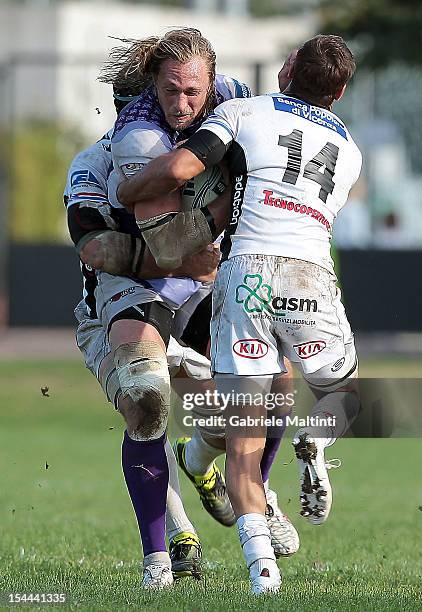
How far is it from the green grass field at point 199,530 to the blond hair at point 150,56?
2.06 meters

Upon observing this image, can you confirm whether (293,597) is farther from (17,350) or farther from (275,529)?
(17,350)

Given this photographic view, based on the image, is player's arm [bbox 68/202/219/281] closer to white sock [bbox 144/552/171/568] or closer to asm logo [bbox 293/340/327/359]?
asm logo [bbox 293/340/327/359]

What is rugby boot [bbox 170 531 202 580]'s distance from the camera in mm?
5613

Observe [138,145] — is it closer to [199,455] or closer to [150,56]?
[150,56]

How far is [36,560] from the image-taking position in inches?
239

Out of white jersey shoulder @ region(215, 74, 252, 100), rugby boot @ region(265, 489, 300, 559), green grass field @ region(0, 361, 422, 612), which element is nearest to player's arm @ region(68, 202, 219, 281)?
white jersey shoulder @ region(215, 74, 252, 100)

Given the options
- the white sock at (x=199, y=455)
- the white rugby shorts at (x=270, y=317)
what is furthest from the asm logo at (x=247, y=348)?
the white sock at (x=199, y=455)

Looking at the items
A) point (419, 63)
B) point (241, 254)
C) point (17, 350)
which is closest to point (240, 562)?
point (241, 254)

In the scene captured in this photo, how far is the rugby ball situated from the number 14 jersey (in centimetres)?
13

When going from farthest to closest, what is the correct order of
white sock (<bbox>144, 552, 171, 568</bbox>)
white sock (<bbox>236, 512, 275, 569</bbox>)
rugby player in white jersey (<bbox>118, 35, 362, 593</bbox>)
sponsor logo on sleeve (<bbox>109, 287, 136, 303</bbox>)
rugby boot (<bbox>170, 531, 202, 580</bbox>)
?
rugby boot (<bbox>170, 531, 202, 580</bbox>), sponsor logo on sleeve (<bbox>109, 287, 136, 303</bbox>), white sock (<bbox>144, 552, 171, 568</bbox>), rugby player in white jersey (<bbox>118, 35, 362, 593</bbox>), white sock (<bbox>236, 512, 275, 569</bbox>)

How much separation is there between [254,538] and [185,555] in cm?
Result: 91

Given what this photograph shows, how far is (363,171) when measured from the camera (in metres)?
21.4

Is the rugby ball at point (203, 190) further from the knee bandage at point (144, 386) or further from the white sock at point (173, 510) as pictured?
the white sock at point (173, 510)

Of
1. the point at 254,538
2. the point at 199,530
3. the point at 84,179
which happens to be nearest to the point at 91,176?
the point at 84,179
